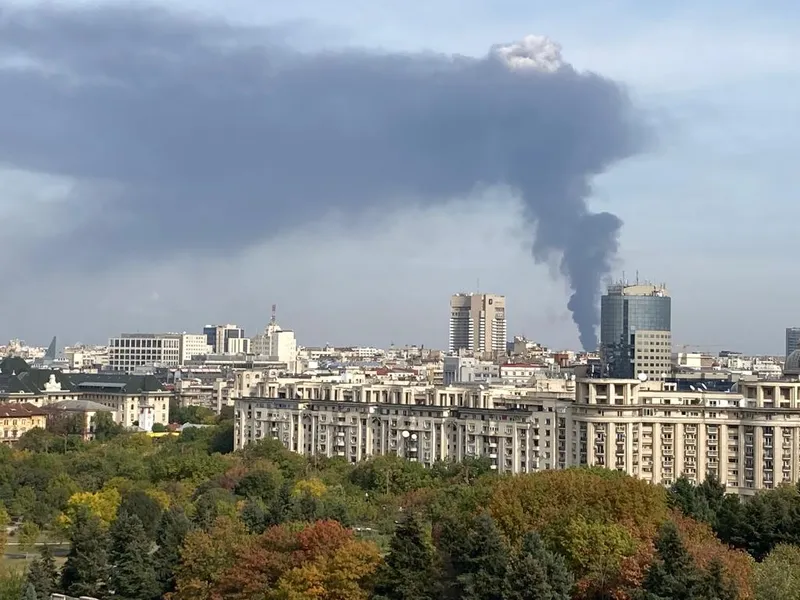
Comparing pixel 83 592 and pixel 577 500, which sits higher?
pixel 577 500

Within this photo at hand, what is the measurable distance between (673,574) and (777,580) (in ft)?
5.89

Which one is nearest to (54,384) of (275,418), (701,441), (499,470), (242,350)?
(275,418)

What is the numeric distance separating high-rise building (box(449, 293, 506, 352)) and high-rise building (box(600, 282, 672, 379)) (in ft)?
109

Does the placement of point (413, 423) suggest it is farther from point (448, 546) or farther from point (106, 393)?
point (106, 393)

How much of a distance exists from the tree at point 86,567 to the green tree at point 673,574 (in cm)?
1066

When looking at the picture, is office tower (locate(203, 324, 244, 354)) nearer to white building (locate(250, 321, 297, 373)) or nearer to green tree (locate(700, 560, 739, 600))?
white building (locate(250, 321, 297, 373))

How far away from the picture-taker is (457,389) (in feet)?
→ 176

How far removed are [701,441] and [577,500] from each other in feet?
55.3

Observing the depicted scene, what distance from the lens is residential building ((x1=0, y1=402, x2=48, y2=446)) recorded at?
64812 mm

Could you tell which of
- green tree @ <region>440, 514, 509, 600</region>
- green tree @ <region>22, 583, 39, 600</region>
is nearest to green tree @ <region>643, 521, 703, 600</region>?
green tree @ <region>440, 514, 509, 600</region>

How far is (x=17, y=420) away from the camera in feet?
216

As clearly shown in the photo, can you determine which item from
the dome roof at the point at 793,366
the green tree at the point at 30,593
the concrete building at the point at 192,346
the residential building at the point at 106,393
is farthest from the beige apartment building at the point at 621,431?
the concrete building at the point at 192,346

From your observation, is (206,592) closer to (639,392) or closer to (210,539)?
(210,539)

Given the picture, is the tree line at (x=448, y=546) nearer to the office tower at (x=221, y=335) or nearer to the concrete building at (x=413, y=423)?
the concrete building at (x=413, y=423)
